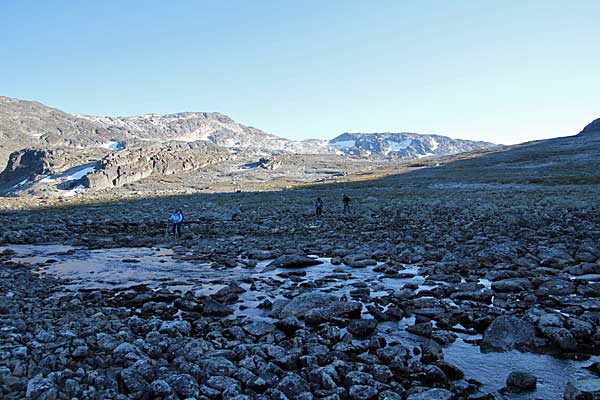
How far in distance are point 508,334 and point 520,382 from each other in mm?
1818

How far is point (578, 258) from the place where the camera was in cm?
1409

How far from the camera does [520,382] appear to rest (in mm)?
6562

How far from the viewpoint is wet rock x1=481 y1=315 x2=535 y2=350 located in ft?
26.3

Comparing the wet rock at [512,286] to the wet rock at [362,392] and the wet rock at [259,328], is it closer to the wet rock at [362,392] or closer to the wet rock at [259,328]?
the wet rock at [259,328]

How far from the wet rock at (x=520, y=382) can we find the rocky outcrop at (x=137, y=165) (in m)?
104

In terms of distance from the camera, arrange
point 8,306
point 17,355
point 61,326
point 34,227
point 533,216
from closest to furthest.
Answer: point 17,355
point 61,326
point 8,306
point 533,216
point 34,227

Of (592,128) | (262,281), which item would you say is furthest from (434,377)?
(592,128)

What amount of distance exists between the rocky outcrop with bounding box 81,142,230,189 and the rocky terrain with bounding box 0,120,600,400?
91.1 metres

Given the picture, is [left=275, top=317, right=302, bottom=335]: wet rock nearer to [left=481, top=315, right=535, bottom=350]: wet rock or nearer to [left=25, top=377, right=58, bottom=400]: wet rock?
[left=481, top=315, right=535, bottom=350]: wet rock

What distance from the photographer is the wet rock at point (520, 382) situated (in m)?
6.53

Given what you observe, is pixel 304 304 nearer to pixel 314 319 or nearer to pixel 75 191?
pixel 314 319

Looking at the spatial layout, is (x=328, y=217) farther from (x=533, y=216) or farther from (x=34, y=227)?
(x=34, y=227)

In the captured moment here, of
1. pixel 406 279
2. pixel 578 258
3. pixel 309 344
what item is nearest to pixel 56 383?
pixel 309 344

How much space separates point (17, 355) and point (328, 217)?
26.0m
